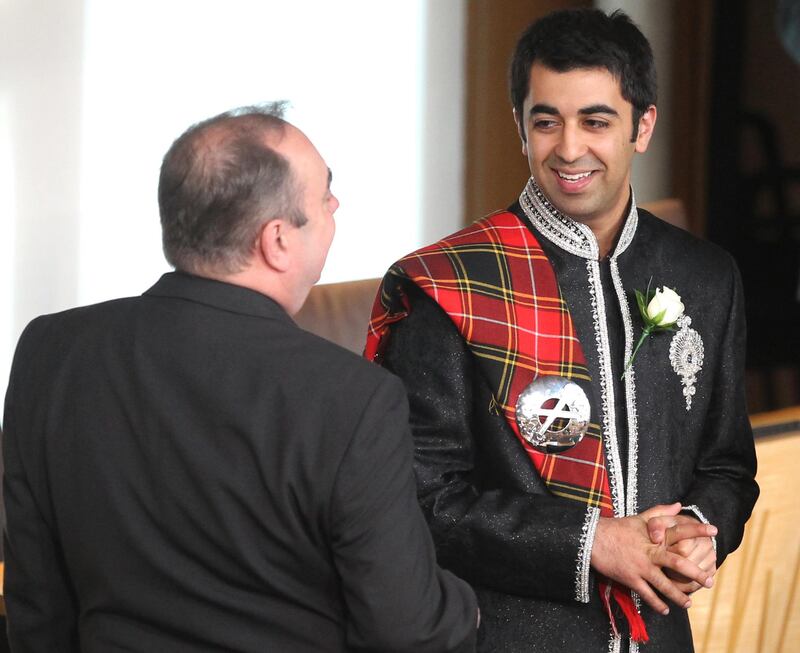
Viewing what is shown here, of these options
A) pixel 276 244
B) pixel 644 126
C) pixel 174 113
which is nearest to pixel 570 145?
pixel 644 126

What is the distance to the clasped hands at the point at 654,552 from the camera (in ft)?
5.35

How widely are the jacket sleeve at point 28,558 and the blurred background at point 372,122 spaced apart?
6.90 feet

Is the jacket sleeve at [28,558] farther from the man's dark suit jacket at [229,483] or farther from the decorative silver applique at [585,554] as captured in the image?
the decorative silver applique at [585,554]

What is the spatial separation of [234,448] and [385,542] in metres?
0.17

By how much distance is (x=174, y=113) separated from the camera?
3756mm

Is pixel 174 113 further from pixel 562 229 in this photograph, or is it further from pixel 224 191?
pixel 224 191

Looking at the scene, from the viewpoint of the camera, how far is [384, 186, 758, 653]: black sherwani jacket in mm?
1674

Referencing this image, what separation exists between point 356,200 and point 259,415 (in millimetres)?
3077

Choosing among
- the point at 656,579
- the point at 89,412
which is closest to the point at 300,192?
the point at 89,412

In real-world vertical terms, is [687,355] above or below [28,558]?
above

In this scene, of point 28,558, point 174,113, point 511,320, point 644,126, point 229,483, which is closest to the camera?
point 229,483

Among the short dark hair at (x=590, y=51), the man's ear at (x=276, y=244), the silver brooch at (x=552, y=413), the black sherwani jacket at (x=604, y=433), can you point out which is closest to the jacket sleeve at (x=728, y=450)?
the black sherwani jacket at (x=604, y=433)

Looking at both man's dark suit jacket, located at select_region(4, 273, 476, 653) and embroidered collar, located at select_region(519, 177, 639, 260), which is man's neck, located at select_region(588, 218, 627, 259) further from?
man's dark suit jacket, located at select_region(4, 273, 476, 653)

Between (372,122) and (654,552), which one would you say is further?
(372,122)
